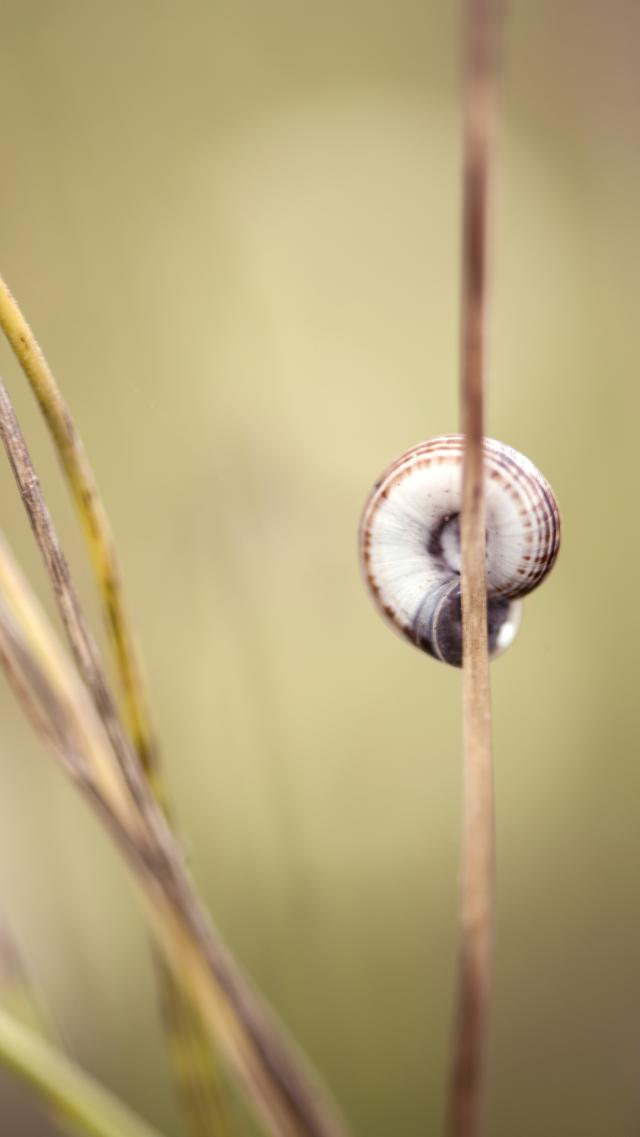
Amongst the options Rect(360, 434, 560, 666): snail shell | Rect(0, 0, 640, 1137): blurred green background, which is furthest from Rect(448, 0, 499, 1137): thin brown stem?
Rect(0, 0, 640, 1137): blurred green background

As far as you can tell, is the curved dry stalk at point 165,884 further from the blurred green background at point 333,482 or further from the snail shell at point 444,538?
the blurred green background at point 333,482

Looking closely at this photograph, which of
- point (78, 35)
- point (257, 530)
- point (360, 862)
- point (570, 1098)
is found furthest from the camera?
point (360, 862)

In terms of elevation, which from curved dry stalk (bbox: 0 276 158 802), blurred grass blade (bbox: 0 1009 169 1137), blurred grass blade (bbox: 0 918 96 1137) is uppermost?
curved dry stalk (bbox: 0 276 158 802)

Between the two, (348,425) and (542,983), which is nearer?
(542,983)

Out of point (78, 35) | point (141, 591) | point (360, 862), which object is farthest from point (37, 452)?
point (360, 862)

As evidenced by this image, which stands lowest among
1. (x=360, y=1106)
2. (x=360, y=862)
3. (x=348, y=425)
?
(x=360, y=1106)

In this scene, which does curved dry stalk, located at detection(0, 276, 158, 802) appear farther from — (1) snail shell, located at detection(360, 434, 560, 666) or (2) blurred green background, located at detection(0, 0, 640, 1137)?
(2) blurred green background, located at detection(0, 0, 640, 1137)

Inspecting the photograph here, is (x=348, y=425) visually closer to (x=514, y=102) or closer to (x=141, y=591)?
(x=141, y=591)
